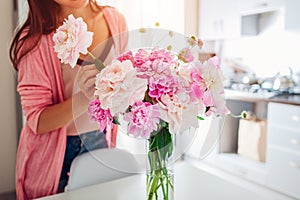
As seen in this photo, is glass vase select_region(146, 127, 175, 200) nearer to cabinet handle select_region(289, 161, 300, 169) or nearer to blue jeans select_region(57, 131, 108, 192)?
blue jeans select_region(57, 131, 108, 192)

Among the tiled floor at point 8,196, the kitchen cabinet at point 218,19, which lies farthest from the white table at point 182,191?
the kitchen cabinet at point 218,19

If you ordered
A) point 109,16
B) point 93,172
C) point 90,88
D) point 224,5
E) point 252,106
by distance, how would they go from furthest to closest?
point 224,5
point 252,106
point 109,16
point 93,172
point 90,88

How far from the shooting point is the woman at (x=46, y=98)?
70.6 inches

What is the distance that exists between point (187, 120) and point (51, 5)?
1302mm

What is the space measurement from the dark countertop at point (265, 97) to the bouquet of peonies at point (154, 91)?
6.20 feet

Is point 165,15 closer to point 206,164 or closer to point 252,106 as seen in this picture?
point 252,106

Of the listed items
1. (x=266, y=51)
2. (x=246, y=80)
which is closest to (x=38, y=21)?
(x=246, y=80)

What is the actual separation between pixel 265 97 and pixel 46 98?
190 cm

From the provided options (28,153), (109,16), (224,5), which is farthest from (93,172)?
(224,5)

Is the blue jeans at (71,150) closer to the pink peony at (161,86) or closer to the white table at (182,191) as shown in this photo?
the white table at (182,191)

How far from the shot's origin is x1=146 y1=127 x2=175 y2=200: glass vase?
950 millimetres

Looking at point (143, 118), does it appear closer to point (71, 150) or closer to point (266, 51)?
point (71, 150)

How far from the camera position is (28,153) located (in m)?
1.89

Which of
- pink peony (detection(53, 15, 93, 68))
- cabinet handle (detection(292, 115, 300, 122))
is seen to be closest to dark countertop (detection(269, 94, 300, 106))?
cabinet handle (detection(292, 115, 300, 122))
